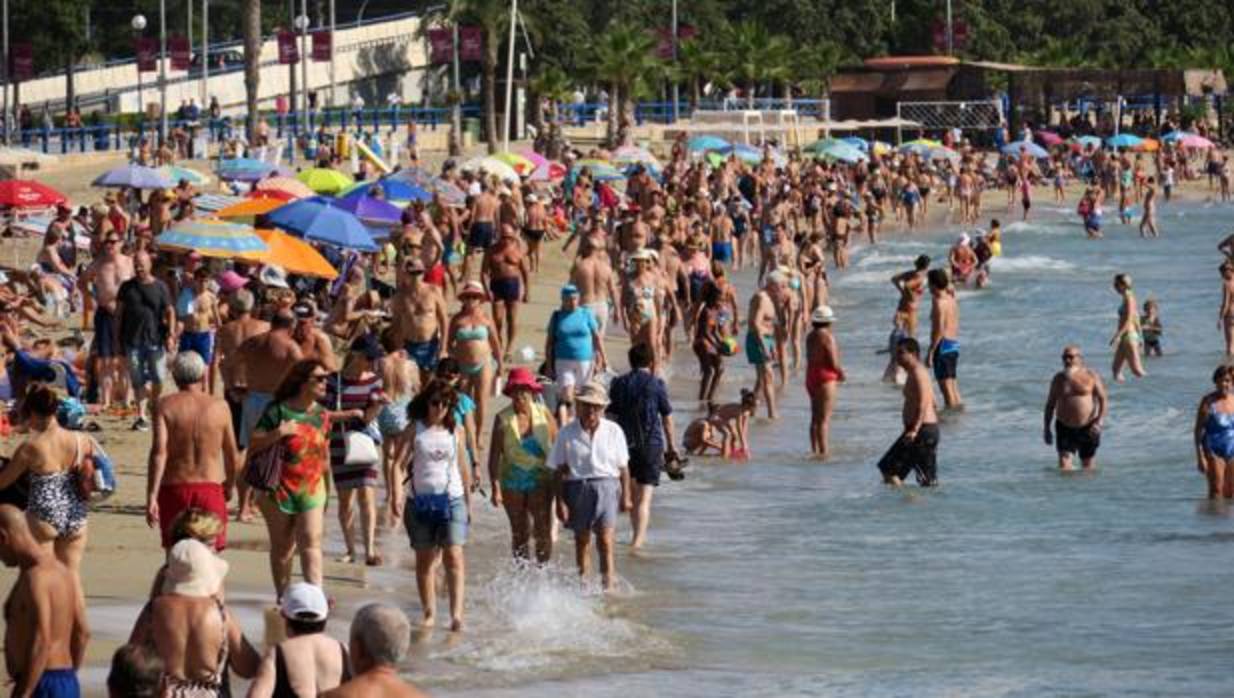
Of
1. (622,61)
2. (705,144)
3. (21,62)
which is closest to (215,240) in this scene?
(705,144)

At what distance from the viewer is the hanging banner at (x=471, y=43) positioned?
61.0m

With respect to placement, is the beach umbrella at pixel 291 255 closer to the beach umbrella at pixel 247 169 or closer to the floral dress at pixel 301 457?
the floral dress at pixel 301 457

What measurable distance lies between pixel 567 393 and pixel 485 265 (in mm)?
8561

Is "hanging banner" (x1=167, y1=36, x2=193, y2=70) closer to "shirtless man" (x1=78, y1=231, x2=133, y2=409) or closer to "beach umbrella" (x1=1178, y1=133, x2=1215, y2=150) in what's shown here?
"beach umbrella" (x1=1178, y1=133, x2=1215, y2=150)

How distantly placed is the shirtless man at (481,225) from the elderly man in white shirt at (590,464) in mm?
15409

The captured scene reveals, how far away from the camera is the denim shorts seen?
12156 millimetres

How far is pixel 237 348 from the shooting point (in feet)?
48.2

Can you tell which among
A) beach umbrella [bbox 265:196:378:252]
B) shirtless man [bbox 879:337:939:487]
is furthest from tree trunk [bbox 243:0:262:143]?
shirtless man [bbox 879:337:939:487]

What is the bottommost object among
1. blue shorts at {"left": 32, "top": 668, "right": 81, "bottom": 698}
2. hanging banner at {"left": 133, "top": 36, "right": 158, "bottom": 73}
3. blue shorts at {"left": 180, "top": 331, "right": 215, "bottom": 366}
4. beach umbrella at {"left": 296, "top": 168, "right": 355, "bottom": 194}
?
blue shorts at {"left": 32, "top": 668, "right": 81, "bottom": 698}

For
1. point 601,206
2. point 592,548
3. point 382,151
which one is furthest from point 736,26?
point 592,548

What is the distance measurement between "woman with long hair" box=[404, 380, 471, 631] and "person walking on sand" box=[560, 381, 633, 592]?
90 centimetres

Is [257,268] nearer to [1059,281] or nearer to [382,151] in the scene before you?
[1059,281]

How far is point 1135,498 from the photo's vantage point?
18984 mm

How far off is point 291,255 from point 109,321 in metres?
2.09
